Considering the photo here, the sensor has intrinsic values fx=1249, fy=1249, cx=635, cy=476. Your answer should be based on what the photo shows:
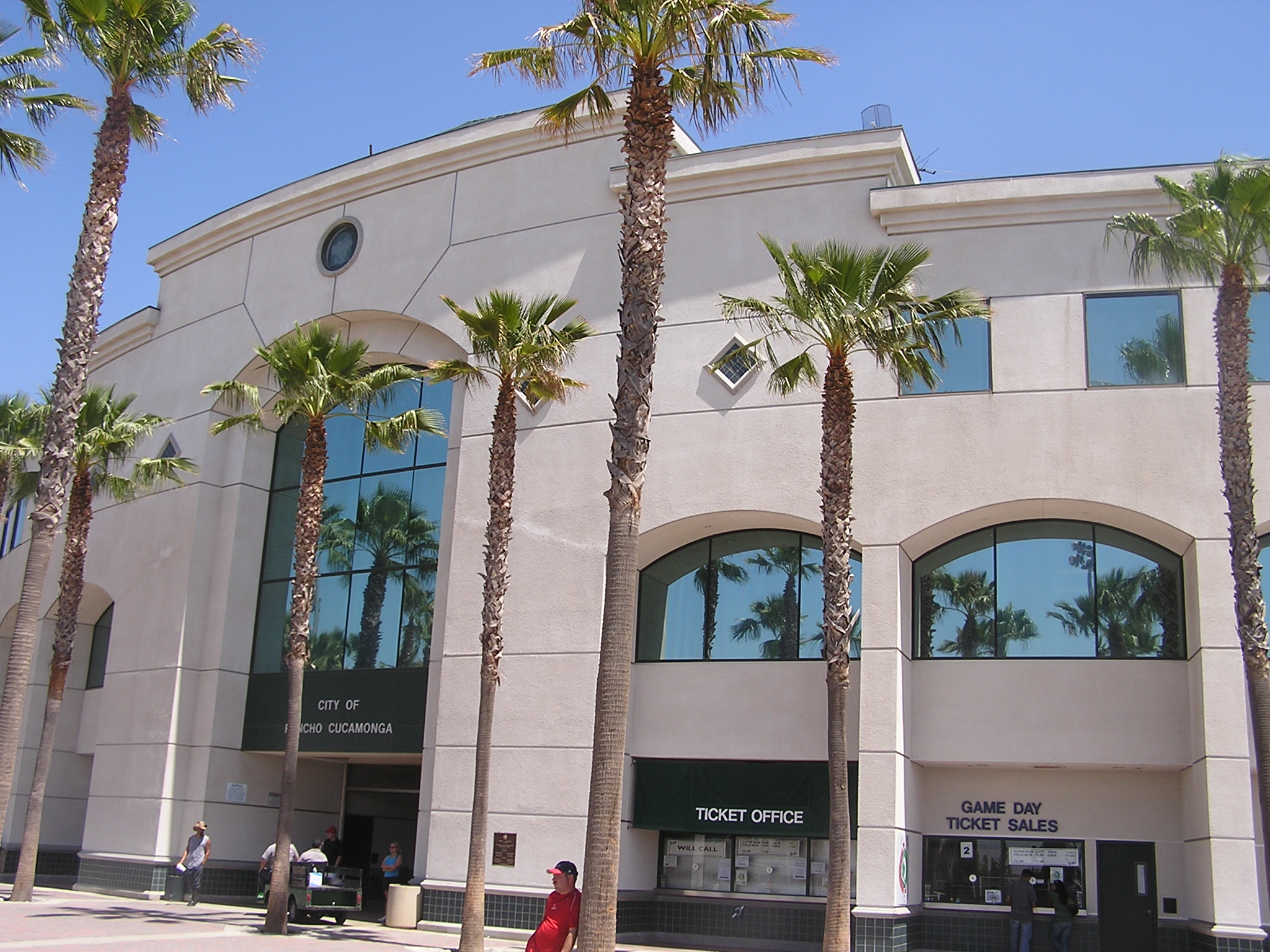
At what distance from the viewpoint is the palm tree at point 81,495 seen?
24.8 meters

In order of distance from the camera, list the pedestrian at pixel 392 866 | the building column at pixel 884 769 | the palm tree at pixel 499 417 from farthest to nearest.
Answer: the pedestrian at pixel 392 866, the building column at pixel 884 769, the palm tree at pixel 499 417

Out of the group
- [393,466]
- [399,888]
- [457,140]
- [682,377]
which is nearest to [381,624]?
[393,466]

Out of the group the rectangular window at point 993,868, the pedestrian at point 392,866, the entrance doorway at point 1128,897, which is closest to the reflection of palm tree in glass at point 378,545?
the pedestrian at point 392,866

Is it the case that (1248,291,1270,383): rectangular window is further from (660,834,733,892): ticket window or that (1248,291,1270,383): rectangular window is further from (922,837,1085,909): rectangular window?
(660,834,733,892): ticket window

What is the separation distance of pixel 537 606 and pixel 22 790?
18688mm

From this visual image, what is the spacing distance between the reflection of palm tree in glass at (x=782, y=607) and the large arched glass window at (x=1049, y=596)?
6.74 ft

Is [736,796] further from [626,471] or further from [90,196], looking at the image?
[90,196]

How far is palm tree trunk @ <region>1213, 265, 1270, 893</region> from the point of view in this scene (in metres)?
15.2

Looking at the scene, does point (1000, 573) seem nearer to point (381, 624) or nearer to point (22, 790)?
point (381, 624)

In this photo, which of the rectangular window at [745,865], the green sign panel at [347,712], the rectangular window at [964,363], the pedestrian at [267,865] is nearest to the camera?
the rectangular window at [964,363]

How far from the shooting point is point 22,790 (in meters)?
33.4

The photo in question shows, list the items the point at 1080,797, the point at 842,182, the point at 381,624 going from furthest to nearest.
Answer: the point at 381,624, the point at 842,182, the point at 1080,797


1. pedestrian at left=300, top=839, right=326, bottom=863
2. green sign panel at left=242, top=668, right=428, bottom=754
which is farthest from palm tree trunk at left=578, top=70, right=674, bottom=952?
green sign panel at left=242, top=668, right=428, bottom=754

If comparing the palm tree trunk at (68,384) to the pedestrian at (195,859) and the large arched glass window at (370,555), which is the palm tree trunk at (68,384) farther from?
the large arched glass window at (370,555)
